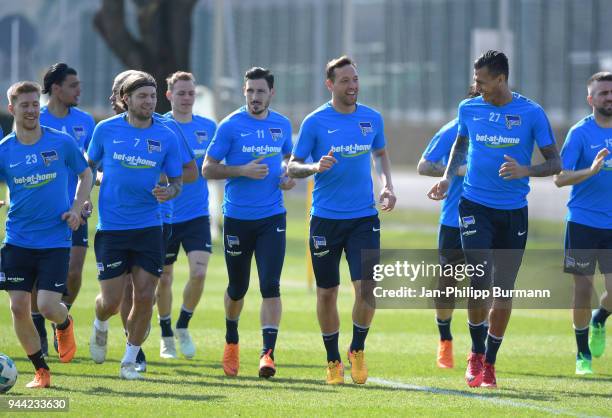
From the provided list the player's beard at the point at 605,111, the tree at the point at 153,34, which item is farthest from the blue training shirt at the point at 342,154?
the tree at the point at 153,34

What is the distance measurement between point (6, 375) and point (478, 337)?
3.91 m

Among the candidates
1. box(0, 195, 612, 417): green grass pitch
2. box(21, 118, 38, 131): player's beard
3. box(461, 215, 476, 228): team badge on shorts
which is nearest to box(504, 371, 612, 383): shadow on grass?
box(0, 195, 612, 417): green grass pitch

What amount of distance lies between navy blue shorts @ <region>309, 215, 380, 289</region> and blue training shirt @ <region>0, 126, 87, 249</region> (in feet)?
6.99

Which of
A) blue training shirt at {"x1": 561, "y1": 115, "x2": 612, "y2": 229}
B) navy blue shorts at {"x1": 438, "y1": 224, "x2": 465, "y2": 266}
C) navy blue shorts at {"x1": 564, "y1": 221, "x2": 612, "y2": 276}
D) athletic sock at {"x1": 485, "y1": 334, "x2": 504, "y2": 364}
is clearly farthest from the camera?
navy blue shorts at {"x1": 438, "y1": 224, "x2": 465, "y2": 266}

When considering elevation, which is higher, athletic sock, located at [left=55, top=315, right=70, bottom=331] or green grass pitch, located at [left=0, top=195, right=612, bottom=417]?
athletic sock, located at [left=55, top=315, right=70, bottom=331]

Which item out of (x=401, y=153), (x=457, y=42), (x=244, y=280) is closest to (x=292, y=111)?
(x=401, y=153)

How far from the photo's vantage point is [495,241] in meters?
10.9

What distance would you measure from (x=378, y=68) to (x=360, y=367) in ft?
123

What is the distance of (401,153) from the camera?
49750 mm

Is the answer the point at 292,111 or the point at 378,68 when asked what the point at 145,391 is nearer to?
the point at 378,68

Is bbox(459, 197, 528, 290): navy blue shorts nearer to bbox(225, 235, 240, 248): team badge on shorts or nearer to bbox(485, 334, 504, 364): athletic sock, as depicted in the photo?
bbox(485, 334, 504, 364): athletic sock

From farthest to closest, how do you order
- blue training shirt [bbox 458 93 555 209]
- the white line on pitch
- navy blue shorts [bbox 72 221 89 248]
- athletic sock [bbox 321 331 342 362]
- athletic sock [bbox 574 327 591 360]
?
navy blue shorts [bbox 72 221 89 248], athletic sock [bbox 574 327 591 360], athletic sock [bbox 321 331 342 362], blue training shirt [bbox 458 93 555 209], the white line on pitch

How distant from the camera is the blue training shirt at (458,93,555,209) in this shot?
10688mm

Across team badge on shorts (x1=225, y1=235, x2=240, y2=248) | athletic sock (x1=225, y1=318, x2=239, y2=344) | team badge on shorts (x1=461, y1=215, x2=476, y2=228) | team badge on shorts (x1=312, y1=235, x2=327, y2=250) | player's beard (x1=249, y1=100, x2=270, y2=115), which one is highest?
player's beard (x1=249, y1=100, x2=270, y2=115)
